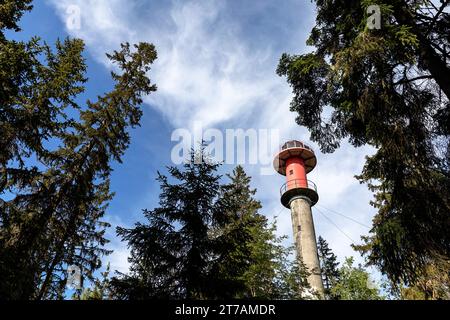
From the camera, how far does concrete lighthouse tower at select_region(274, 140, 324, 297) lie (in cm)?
2518

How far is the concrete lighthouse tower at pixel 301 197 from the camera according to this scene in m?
25.2

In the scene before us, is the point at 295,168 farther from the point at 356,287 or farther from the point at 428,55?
the point at 428,55

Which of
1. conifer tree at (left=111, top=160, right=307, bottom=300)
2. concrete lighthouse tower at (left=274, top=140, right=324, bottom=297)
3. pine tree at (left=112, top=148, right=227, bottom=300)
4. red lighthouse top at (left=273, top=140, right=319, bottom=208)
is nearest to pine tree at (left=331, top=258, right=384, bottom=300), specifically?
concrete lighthouse tower at (left=274, top=140, right=324, bottom=297)

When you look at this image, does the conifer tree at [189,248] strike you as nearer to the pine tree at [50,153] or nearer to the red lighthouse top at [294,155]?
the pine tree at [50,153]

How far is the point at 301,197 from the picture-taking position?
1149 inches

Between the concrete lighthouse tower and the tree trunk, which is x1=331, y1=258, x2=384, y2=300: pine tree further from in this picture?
the tree trunk

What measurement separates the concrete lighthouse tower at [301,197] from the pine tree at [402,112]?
14.4 m

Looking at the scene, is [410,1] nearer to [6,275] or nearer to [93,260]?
[6,275]

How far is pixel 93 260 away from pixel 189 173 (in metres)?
8.32

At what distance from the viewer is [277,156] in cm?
3338

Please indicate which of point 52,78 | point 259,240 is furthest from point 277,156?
point 52,78

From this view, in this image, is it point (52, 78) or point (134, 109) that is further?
point (134, 109)

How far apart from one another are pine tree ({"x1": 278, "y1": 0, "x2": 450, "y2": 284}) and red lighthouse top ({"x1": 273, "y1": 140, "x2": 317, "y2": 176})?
2337 cm

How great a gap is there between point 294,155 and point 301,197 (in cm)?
551
